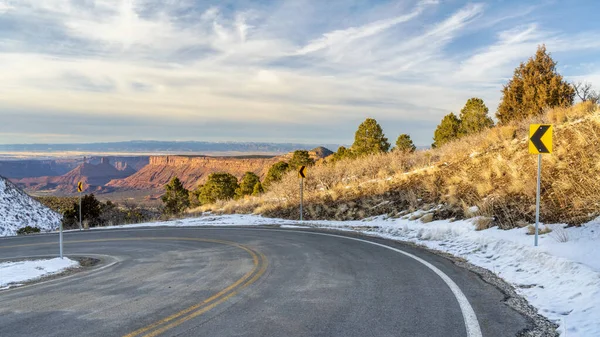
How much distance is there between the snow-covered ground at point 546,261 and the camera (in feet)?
18.0

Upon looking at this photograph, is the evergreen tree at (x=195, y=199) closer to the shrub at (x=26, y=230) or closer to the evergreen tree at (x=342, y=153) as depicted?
the evergreen tree at (x=342, y=153)

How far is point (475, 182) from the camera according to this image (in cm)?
1795

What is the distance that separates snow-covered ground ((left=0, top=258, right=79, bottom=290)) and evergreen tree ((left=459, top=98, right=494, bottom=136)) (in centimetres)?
3861

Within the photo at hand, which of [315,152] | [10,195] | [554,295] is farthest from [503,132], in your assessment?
[315,152]

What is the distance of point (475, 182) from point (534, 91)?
1605cm

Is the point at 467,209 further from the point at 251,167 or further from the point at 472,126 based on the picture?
the point at 251,167

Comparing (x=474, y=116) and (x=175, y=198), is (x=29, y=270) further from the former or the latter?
(x=175, y=198)

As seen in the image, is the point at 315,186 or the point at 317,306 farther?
the point at 315,186

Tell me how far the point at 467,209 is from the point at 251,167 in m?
164

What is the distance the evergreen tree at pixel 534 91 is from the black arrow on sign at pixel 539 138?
2088 cm

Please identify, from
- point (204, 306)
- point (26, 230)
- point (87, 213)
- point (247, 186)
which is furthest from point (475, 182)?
point (247, 186)

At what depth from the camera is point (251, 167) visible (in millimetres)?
176875

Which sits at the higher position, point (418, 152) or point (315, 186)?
point (418, 152)

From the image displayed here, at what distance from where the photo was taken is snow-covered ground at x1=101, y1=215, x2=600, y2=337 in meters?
5.50
